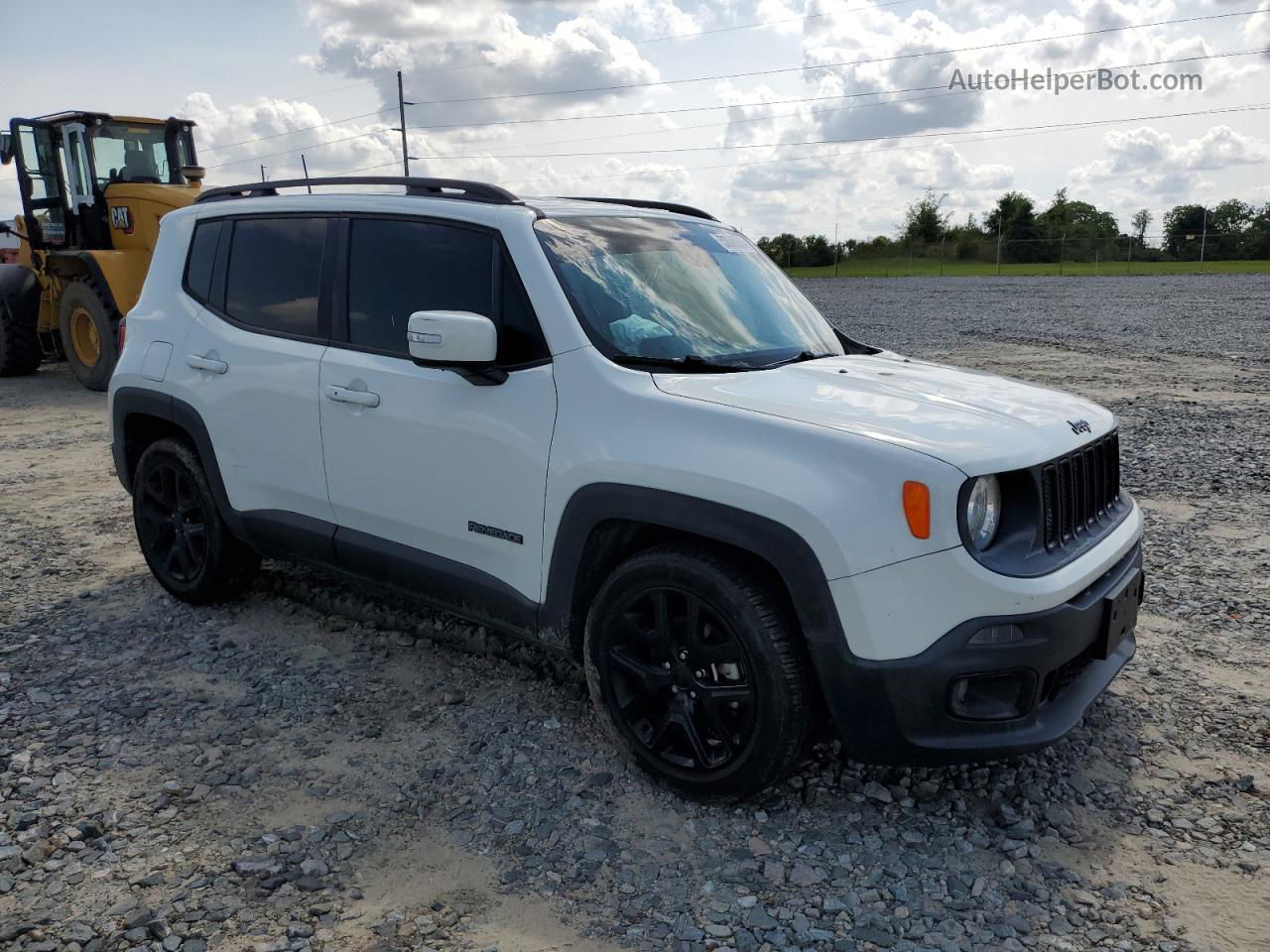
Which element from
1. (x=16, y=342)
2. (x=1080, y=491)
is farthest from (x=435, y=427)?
(x=16, y=342)

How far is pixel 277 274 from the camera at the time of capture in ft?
14.8

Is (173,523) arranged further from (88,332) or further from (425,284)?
(88,332)

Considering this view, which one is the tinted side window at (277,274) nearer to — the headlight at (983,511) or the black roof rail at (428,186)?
the black roof rail at (428,186)

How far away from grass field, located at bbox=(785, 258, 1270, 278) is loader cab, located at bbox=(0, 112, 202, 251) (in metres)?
42.3

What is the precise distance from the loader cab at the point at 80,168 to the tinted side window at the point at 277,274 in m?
9.48

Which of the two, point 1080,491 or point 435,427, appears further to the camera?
point 435,427

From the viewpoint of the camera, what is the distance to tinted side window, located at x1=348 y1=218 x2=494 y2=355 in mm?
3824

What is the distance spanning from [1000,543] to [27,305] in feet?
47.3

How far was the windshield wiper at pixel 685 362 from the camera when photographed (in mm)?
3486

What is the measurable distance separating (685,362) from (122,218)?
11.6 m

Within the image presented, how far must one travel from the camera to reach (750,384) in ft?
11.1

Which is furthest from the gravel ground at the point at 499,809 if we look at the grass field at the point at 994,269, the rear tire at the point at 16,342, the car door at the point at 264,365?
the grass field at the point at 994,269

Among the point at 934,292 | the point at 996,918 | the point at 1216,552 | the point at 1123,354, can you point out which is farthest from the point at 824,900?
the point at 934,292

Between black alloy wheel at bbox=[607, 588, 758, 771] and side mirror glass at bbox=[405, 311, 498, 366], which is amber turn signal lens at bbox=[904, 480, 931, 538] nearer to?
black alloy wheel at bbox=[607, 588, 758, 771]
